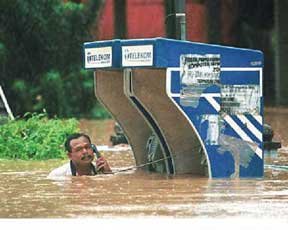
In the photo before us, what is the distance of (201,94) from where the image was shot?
12016 mm

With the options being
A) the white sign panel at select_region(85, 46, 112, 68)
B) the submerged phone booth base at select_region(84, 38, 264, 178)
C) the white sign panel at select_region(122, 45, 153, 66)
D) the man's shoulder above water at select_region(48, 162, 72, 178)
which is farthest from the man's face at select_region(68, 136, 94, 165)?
the white sign panel at select_region(122, 45, 153, 66)

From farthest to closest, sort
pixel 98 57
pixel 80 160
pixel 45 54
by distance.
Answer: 1. pixel 45 54
2. pixel 98 57
3. pixel 80 160

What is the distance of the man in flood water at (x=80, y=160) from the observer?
40.5ft

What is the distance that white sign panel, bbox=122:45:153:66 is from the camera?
11602 mm

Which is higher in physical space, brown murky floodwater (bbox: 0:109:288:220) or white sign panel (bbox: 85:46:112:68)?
white sign panel (bbox: 85:46:112:68)

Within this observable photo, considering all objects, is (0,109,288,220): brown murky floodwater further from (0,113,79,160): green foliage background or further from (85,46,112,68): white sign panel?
(0,113,79,160): green foliage background

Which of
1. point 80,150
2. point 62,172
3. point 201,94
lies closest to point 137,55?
point 201,94

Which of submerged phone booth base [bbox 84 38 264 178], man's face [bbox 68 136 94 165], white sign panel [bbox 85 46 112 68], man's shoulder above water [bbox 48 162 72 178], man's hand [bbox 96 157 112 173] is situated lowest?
man's shoulder above water [bbox 48 162 72 178]

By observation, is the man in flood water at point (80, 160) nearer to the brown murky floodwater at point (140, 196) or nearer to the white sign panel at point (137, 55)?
the brown murky floodwater at point (140, 196)

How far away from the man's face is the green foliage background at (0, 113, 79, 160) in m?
3.59

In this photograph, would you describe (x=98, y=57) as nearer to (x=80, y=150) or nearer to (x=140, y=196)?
(x=80, y=150)

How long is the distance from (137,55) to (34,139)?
17.1 feet

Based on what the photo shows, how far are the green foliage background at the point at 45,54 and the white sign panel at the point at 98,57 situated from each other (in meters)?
16.1

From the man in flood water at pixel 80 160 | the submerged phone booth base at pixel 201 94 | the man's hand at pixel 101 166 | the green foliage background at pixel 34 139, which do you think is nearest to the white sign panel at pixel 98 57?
the submerged phone booth base at pixel 201 94
